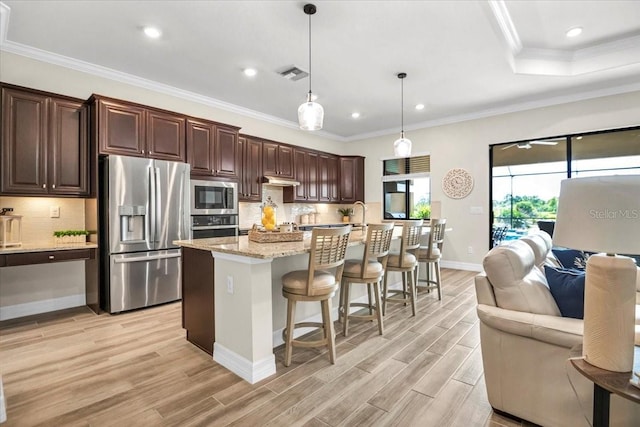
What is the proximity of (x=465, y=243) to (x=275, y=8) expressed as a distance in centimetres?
507

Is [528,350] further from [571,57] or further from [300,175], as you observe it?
[300,175]

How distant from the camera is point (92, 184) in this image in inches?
141

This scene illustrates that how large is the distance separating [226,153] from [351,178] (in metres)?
3.37

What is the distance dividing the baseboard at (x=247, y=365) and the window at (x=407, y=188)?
513 cm

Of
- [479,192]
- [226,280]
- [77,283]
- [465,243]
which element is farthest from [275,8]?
[465,243]

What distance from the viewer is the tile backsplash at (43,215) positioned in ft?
11.2

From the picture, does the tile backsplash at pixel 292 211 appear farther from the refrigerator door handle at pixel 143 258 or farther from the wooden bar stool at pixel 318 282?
the wooden bar stool at pixel 318 282

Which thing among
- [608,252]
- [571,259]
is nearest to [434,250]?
[571,259]

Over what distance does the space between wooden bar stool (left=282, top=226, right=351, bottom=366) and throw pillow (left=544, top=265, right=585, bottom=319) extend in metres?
1.26

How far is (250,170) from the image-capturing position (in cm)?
537

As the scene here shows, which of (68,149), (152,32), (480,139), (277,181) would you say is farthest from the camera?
(480,139)

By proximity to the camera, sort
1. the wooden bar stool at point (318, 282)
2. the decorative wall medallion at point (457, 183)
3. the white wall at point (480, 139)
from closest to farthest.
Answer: the wooden bar stool at point (318, 282) → the white wall at point (480, 139) → the decorative wall medallion at point (457, 183)

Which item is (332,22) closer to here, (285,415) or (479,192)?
(285,415)

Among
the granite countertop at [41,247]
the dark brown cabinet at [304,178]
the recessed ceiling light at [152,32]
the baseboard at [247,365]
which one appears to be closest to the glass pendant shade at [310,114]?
the recessed ceiling light at [152,32]
